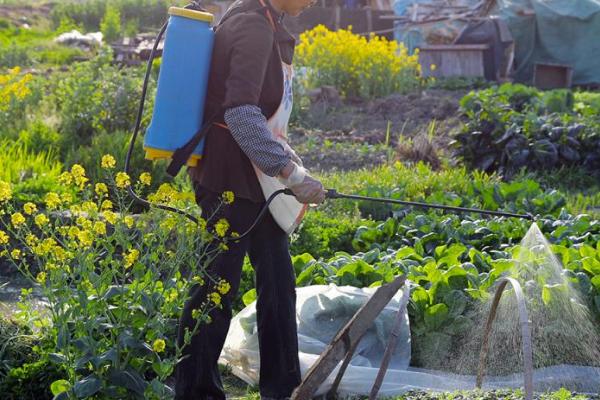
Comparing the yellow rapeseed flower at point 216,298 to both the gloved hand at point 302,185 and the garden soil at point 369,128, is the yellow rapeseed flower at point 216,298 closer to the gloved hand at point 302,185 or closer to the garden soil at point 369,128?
the gloved hand at point 302,185

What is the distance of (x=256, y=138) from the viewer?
12.1ft

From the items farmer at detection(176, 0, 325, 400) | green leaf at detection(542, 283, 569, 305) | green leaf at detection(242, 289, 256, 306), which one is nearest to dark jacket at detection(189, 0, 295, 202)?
farmer at detection(176, 0, 325, 400)

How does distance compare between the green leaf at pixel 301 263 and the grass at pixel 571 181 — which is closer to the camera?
the green leaf at pixel 301 263

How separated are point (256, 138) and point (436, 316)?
1.55 meters

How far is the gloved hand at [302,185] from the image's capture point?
3.75 metres

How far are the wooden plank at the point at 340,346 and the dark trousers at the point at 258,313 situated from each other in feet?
1.97

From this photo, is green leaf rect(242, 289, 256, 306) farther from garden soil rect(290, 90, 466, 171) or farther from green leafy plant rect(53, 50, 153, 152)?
garden soil rect(290, 90, 466, 171)

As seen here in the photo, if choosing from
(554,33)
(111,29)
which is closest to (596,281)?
(554,33)

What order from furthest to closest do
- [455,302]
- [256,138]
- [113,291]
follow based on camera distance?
[455,302]
[113,291]
[256,138]

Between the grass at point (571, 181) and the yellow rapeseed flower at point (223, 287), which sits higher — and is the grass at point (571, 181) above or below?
below

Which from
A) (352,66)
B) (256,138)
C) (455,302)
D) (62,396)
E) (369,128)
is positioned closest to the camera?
(62,396)

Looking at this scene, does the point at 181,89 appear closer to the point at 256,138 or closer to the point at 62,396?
the point at 256,138

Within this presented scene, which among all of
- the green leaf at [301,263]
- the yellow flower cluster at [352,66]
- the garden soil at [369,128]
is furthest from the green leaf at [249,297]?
the yellow flower cluster at [352,66]

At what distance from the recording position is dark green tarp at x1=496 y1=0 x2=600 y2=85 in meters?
19.8
